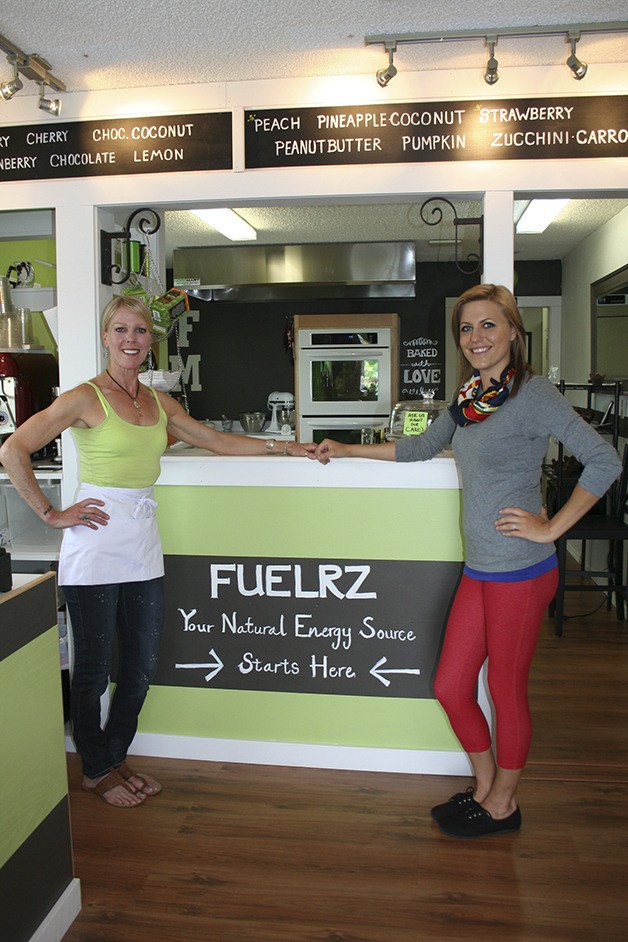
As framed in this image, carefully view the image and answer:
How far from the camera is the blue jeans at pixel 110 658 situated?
265 centimetres

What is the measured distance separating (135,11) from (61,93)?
2.42ft

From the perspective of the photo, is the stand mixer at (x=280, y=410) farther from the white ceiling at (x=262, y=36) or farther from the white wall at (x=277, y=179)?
the white ceiling at (x=262, y=36)

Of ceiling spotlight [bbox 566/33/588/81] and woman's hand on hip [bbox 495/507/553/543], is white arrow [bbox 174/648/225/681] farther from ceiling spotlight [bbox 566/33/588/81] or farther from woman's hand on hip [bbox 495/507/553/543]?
ceiling spotlight [bbox 566/33/588/81]

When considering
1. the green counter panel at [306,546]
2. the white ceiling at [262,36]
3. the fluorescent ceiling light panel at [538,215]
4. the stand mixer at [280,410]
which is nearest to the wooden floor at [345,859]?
the green counter panel at [306,546]

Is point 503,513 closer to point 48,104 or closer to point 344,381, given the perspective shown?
point 48,104

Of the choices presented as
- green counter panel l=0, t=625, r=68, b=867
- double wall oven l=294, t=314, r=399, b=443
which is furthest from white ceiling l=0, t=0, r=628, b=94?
double wall oven l=294, t=314, r=399, b=443

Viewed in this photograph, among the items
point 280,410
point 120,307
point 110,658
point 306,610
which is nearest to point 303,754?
point 306,610

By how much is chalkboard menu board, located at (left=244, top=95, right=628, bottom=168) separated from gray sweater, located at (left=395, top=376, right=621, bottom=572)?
106 centimetres

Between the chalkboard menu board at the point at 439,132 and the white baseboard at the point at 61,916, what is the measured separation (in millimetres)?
2432

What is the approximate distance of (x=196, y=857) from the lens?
2.42 meters

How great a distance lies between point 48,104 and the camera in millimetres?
2969

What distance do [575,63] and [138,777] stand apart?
2.82 meters

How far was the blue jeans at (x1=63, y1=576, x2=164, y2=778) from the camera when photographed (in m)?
2.65

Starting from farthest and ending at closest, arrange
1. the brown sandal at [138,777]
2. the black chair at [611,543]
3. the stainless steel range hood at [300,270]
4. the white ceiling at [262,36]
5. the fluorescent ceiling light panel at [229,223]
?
the stainless steel range hood at [300,270] < the fluorescent ceiling light panel at [229,223] < the black chair at [611,543] < the brown sandal at [138,777] < the white ceiling at [262,36]
